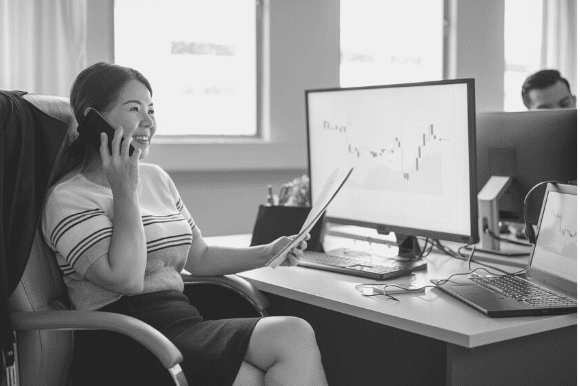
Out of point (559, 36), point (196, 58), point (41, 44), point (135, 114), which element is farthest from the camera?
point (559, 36)

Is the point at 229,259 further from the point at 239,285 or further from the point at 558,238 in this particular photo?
the point at 558,238

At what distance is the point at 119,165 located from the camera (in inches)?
63.3

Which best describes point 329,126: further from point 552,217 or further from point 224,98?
point 224,98

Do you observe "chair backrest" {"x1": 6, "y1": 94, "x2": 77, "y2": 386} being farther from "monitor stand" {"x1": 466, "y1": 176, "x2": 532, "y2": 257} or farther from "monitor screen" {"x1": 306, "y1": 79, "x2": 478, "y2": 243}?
"monitor stand" {"x1": 466, "y1": 176, "x2": 532, "y2": 257}

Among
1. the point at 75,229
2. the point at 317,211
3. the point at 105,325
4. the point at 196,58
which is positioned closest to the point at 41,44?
the point at 196,58

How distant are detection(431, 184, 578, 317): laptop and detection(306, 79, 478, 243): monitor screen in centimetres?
16

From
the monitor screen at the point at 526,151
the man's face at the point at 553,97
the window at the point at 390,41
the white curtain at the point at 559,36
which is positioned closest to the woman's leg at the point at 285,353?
the monitor screen at the point at 526,151

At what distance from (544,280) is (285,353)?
0.63 m

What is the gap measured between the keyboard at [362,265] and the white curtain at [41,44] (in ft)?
5.44

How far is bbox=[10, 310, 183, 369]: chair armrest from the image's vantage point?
134 cm

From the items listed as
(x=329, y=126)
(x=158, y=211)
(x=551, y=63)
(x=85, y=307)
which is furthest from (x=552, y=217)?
(x=551, y=63)

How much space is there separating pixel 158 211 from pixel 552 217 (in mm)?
936

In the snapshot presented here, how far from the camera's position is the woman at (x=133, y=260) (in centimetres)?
151

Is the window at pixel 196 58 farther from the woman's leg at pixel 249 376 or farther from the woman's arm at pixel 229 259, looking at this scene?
the woman's leg at pixel 249 376
